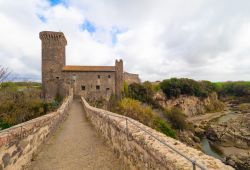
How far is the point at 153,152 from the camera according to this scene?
2.80m

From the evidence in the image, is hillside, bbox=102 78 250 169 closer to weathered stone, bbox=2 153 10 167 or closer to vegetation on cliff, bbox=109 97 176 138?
vegetation on cliff, bbox=109 97 176 138

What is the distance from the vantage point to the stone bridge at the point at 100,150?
2.54 m

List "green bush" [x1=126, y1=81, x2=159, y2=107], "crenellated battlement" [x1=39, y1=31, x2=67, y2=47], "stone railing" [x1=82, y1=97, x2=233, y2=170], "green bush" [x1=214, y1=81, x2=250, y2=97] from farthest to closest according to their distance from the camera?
"green bush" [x1=214, y1=81, x2=250, y2=97]
"green bush" [x1=126, y1=81, x2=159, y2=107]
"crenellated battlement" [x1=39, y1=31, x2=67, y2=47]
"stone railing" [x1=82, y1=97, x2=233, y2=170]

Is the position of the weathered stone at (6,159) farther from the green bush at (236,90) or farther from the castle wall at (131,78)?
the green bush at (236,90)

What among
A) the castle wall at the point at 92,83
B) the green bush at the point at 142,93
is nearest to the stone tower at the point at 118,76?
the castle wall at the point at 92,83

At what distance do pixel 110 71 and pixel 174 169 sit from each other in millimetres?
33957

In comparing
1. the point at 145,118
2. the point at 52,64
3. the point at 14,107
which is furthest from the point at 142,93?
the point at 14,107

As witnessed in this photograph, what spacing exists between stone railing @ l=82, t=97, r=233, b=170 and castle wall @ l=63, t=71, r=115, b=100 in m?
29.9

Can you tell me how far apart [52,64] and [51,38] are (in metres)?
5.06

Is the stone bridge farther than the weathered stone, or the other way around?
the weathered stone

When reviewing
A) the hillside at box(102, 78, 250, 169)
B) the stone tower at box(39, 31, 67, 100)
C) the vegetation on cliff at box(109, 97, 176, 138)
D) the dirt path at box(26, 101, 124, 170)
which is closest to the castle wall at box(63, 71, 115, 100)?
the stone tower at box(39, 31, 67, 100)

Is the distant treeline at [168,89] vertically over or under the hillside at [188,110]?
over

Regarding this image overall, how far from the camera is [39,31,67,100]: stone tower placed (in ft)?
104

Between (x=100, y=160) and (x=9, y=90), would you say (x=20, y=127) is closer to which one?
(x=100, y=160)
